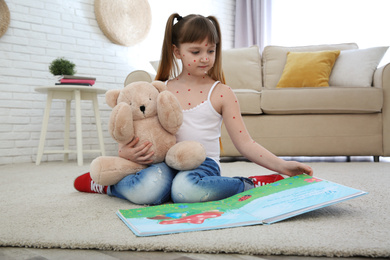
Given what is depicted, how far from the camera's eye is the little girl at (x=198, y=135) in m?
1.06

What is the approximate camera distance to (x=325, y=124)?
2.46m

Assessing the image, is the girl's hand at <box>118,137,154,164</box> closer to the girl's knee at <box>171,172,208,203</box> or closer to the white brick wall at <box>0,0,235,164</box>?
the girl's knee at <box>171,172,208,203</box>

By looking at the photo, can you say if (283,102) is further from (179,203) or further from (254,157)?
(179,203)

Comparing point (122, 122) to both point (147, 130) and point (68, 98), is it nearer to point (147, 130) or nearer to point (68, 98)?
point (147, 130)

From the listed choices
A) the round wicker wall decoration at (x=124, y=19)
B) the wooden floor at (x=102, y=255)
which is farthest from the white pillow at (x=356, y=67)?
the wooden floor at (x=102, y=255)

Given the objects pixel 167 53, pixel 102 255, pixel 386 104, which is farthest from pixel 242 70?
pixel 102 255

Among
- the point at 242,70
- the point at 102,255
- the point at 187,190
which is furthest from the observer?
the point at 242,70

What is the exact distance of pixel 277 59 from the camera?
317 centimetres

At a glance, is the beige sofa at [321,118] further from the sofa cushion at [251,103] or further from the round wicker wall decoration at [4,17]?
the round wicker wall decoration at [4,17]

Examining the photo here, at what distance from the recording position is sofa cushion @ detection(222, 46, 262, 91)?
3121 mm

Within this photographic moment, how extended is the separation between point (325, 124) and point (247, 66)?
0.94m

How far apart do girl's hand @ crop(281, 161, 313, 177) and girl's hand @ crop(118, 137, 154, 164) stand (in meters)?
0.39

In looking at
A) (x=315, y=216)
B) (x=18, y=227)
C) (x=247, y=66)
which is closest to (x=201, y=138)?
(x=315, y=216)

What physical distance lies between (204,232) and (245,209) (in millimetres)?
176
